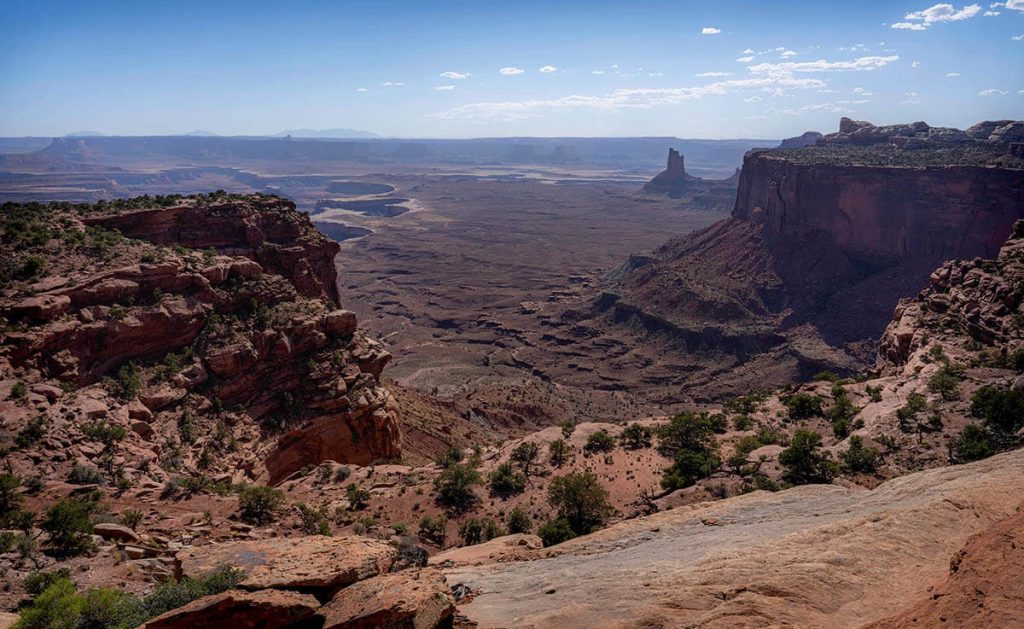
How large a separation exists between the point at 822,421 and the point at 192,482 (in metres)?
29.1

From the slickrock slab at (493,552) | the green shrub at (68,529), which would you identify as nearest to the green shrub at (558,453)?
the slickrock slab at (493,552)

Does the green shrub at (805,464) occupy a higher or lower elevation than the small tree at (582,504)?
higher

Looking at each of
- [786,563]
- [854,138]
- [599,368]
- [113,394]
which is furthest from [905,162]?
[113,394]

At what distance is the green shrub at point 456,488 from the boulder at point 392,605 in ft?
42.8

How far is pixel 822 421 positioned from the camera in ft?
95.5

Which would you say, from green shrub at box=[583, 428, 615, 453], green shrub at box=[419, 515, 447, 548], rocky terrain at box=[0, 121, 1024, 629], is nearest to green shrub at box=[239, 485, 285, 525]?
rocky terrain at box=[0, 121, 1024, 629]

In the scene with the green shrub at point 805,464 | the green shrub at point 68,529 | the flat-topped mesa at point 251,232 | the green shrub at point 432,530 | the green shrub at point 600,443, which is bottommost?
the green shrub at point 432,530

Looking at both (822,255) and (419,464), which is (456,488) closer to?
(419,464)

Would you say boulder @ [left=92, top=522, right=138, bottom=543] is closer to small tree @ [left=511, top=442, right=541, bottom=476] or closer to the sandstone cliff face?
the sandstone cliff face

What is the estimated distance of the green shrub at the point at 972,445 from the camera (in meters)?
19.3

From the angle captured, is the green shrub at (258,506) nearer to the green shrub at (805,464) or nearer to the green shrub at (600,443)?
the green shrub at (600,443)

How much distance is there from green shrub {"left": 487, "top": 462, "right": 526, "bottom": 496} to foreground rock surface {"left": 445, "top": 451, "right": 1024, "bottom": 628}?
8936 millimetres

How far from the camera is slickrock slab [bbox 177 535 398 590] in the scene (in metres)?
10.8

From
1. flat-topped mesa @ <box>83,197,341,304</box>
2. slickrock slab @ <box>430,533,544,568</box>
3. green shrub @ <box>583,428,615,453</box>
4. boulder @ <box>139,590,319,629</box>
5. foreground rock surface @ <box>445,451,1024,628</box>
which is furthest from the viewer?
flat-topped mesa @ <box>83,197,341,304</box>
